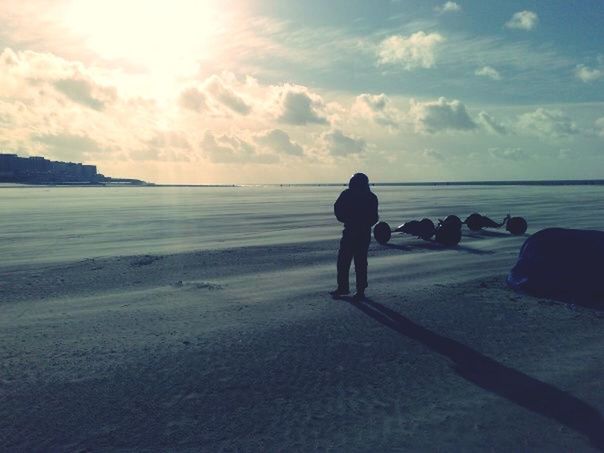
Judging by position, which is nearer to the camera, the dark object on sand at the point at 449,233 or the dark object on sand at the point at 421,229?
the dark object on sand at the point at 449,233

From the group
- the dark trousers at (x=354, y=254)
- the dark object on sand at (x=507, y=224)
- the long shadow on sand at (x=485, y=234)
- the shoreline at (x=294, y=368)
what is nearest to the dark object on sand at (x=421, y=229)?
the long shadow on sand at (x=485, y=234)

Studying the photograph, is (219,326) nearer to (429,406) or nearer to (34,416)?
(34,416)

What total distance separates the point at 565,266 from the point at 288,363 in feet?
17.8

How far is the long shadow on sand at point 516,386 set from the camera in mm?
3822

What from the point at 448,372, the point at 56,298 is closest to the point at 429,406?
the point at 448,372

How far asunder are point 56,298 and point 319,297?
4.32 meters

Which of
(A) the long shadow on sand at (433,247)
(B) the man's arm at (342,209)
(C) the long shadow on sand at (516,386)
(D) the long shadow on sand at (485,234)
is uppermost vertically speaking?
(B) the man's arm at (342,209)

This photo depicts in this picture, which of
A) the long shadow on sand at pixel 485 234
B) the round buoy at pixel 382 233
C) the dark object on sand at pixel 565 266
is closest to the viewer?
the dark object on sand at pixel 565 266

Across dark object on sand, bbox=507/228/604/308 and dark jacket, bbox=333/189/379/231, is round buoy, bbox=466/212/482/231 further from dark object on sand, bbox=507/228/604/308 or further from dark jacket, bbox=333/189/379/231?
dark jacket, bbox=333/189/379/231

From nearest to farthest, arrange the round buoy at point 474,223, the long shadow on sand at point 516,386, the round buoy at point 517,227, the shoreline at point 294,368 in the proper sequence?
the shoreline at point 294,368
the long shadow on sand at point 516,386
the round buoy at point 517,227
the round buoy at point 474,223

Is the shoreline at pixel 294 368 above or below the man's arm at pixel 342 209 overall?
below

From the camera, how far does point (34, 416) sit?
12.9 feet

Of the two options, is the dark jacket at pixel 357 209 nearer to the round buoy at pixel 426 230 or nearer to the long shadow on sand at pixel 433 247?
the long shadow on sand at pixel 433 247

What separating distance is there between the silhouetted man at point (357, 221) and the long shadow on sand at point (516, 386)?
77.2 inches
